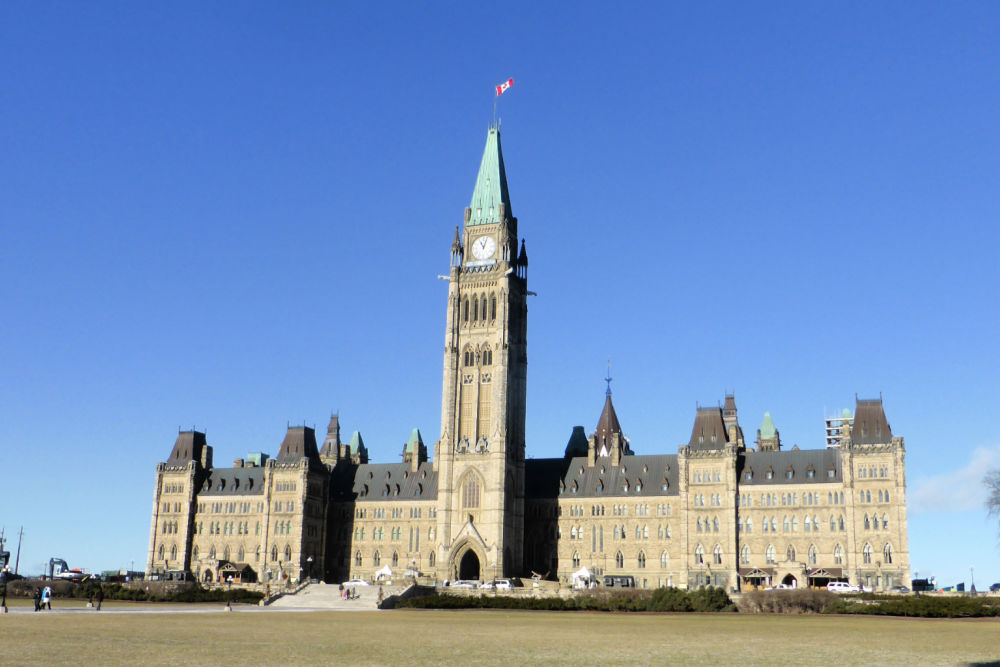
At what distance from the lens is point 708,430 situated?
5010 inches

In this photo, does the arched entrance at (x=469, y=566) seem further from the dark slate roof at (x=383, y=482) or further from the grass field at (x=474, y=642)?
the grass field at (x=474, y=642)

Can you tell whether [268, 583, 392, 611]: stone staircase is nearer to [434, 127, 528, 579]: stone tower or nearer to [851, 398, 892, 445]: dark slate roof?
[434, 127, 528, 579]: stone tower

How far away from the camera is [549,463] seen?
461 feet

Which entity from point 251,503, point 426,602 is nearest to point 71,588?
point 426,602

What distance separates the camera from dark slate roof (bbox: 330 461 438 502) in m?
143

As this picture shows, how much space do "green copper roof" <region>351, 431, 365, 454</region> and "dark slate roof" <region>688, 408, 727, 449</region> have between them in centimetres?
5998

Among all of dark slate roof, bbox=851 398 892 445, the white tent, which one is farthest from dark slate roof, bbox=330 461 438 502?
dark slate roof, bbox=851 398 892 445

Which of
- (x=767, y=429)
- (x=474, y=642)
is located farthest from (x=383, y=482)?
(x=474, y=642)

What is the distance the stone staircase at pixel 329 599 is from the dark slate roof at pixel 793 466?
43462 millimetres

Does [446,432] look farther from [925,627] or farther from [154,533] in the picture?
[925,627]

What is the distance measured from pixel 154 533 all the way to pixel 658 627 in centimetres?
10751

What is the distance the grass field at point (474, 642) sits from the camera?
33.3 m

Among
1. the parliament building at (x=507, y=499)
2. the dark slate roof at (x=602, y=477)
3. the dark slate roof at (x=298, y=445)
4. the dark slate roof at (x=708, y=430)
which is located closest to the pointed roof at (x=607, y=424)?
the parliament building at (x=507, y=499)

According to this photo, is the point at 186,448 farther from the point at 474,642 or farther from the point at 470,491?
the point at 474,642
